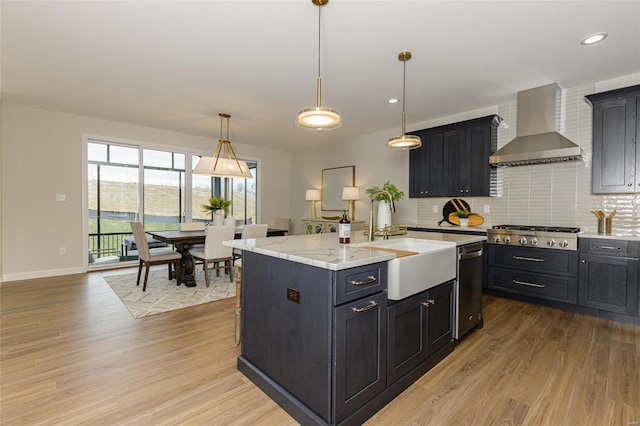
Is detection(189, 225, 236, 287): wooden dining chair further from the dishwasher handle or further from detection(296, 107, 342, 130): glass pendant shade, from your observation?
the dishwasher handle

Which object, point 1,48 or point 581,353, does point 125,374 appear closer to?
point 1,48

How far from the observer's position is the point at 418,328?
6.53 feet

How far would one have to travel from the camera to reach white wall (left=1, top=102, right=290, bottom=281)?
439 cm

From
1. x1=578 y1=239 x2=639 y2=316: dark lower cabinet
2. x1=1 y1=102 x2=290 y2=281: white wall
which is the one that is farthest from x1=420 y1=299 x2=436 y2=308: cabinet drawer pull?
x1=1 y1=102 x2=290 y2=281: white wall

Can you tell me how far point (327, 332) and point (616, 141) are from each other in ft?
12.6

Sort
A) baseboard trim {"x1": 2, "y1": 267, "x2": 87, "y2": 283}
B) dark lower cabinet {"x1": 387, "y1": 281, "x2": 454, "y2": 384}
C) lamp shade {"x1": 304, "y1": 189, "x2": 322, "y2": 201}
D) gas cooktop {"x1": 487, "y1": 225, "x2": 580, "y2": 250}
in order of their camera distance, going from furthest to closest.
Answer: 1. lamp shade {"x1": 304, "y1": 189, "x2": 322, "y2": 201}
2. baseboard trim {"x1": 2, "y1": 267, "x2": 87, "y2": 283}
3. gas cooktop {"x1": 487, "y1": 225, "x2": 580, "y2": 250}
4. dark lower cabinet {"x1": 387, "y1": 281, "x2": 454, "y2": 384}

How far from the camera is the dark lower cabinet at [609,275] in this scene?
2.89m

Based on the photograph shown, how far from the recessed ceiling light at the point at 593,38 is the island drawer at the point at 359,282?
2.69 m

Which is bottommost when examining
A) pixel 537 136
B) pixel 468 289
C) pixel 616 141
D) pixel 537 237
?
pixel 468 289

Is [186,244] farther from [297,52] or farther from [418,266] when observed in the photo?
[418,266]

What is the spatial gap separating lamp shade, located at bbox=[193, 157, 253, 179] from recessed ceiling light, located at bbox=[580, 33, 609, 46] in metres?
4.06

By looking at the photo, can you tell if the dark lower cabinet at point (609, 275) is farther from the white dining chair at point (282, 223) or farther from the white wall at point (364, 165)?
the white dining chair at point (282, 223)

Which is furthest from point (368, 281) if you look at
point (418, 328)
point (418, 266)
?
point (418, 328)

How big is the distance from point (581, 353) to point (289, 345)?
238 centimetres
